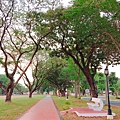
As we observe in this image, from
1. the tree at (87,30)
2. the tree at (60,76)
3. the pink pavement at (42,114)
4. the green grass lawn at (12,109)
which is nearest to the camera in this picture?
the pink pavement at (42,114)

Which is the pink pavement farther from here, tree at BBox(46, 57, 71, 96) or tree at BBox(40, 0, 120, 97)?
tree at BBox(46, 57, 71, 96)

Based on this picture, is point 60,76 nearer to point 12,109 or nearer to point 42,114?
point 12,109

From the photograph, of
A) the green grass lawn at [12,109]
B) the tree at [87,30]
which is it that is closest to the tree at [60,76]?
the tree at [87,30]

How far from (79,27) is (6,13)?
346 inches

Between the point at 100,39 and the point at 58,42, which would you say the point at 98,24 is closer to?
the point at 100,39

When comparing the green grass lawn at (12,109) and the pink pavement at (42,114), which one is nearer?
the pink pavement at (42,114)

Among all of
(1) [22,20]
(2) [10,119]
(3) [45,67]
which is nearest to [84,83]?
(3) [45,67]

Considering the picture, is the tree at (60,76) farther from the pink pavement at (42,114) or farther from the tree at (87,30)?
the pink pavement at (42,114)

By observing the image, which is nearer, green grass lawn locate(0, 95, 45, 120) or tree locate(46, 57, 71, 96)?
green grass lawn locate(0, 95, 45, 120)

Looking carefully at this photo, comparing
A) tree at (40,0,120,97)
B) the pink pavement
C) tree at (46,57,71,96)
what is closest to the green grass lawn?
the pink pavement

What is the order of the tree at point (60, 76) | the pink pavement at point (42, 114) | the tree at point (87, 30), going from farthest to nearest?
the tree at point (60, 76) → the tree at point (87, 30) → the pink pavement at point (42, 114)

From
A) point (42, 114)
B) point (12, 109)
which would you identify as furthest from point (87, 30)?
point (12, 109)

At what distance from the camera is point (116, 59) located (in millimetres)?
24219

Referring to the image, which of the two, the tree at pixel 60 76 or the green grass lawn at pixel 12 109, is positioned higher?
the tree at pixel 60 76
